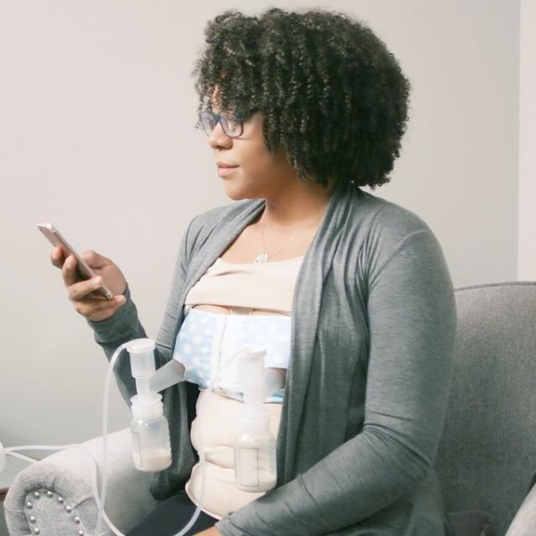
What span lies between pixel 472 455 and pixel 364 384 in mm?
359

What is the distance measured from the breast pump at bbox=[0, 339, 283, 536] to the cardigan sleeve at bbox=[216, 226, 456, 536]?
64 millimetres

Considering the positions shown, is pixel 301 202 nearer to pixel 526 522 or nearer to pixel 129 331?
pixel 129 331

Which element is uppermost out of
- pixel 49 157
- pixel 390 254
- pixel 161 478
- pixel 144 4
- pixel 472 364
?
pixel 144 4

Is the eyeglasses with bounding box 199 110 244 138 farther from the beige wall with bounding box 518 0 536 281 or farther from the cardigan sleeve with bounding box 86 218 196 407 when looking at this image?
the beige wall with bounding box 518 0 536 281

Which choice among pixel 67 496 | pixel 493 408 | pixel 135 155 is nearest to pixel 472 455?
pixel 493 408

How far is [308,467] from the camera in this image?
1091mm

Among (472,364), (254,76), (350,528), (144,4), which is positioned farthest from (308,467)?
(144,4)

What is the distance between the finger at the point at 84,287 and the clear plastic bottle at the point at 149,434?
0.54 ft

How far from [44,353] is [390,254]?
113cm

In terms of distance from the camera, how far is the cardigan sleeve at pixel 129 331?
4.00 ft

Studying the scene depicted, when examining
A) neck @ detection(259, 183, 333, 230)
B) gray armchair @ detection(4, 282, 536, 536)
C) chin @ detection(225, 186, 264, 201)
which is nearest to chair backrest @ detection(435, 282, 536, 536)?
gray armchair @ detection(4, 282, 536, 536)

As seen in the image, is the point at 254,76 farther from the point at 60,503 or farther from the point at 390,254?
the point at 60,503

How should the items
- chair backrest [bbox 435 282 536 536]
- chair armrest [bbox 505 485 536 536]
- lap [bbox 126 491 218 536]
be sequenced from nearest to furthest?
chair armrest [bbox 505 485 536 536] → lap [bbox 126 491 218 536] → chair backrest [bbox 435 282 536 536]

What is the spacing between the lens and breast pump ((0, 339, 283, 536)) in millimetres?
994
